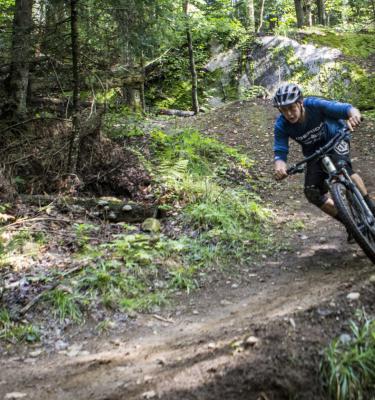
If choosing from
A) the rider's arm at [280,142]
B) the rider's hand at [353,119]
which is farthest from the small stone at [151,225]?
the rider's hand at [353,119]

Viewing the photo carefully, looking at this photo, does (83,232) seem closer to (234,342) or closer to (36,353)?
(36,353)

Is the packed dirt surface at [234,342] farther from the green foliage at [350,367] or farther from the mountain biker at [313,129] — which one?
the mountain biker at [313,129]

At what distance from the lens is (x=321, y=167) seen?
5430mm

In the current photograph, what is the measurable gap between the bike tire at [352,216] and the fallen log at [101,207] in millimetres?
3436

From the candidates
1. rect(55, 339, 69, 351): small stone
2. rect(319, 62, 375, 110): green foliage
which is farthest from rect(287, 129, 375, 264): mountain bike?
rect(319, 62, 375, 110): green foliage

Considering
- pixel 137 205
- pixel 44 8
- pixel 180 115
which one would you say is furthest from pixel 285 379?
pixel 180 115

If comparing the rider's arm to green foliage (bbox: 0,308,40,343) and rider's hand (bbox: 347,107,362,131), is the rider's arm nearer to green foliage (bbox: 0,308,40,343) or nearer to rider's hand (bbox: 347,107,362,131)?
rider's hand (bbox: 347,107,362,131)

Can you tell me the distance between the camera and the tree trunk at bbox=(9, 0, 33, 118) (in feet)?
26.4

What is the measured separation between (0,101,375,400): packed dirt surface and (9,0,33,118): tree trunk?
578 centimetres

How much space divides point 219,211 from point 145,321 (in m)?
2.86

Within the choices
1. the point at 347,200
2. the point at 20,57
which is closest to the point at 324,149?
the point at 347,200

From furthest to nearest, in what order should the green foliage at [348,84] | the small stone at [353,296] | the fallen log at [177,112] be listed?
the fallen log at [177,112] → the green foliage at [348,84] → the small stone at [353,296]

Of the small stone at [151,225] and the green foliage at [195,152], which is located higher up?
the green foliage at [195,152]

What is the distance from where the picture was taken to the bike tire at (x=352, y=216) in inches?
184
